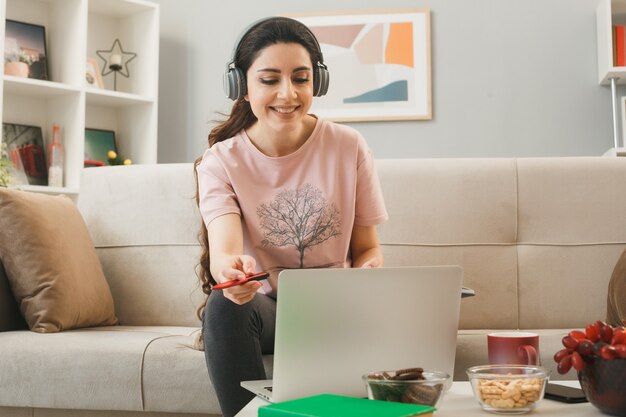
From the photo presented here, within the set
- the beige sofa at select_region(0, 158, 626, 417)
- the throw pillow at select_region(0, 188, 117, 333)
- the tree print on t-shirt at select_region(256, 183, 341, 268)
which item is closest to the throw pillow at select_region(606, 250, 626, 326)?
the beige sofa at select_region(0, 158, 626, 417)

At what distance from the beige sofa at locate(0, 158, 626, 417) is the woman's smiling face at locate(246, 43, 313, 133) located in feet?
1.99

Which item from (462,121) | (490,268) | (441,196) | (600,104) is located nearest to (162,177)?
(441,196)

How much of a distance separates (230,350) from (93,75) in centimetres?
267

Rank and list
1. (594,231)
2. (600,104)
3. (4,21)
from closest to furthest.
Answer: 1. (594,231)
2. (4,21)
3. (600,104)

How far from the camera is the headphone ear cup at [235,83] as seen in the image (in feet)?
5.13

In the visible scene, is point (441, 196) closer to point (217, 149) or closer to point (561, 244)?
point (561, 244)

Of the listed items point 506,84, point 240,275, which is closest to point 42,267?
point 240,275

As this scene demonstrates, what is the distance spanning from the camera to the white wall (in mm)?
3486

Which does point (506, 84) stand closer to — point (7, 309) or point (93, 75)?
point (93, 75)

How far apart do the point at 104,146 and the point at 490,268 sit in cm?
237

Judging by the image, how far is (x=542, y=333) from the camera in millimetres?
1842

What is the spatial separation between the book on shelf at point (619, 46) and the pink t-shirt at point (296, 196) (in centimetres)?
211

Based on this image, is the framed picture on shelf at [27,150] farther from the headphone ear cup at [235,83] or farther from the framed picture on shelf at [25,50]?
the headphone ear cup at [235,83]

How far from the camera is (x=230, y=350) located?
1.34 meters
